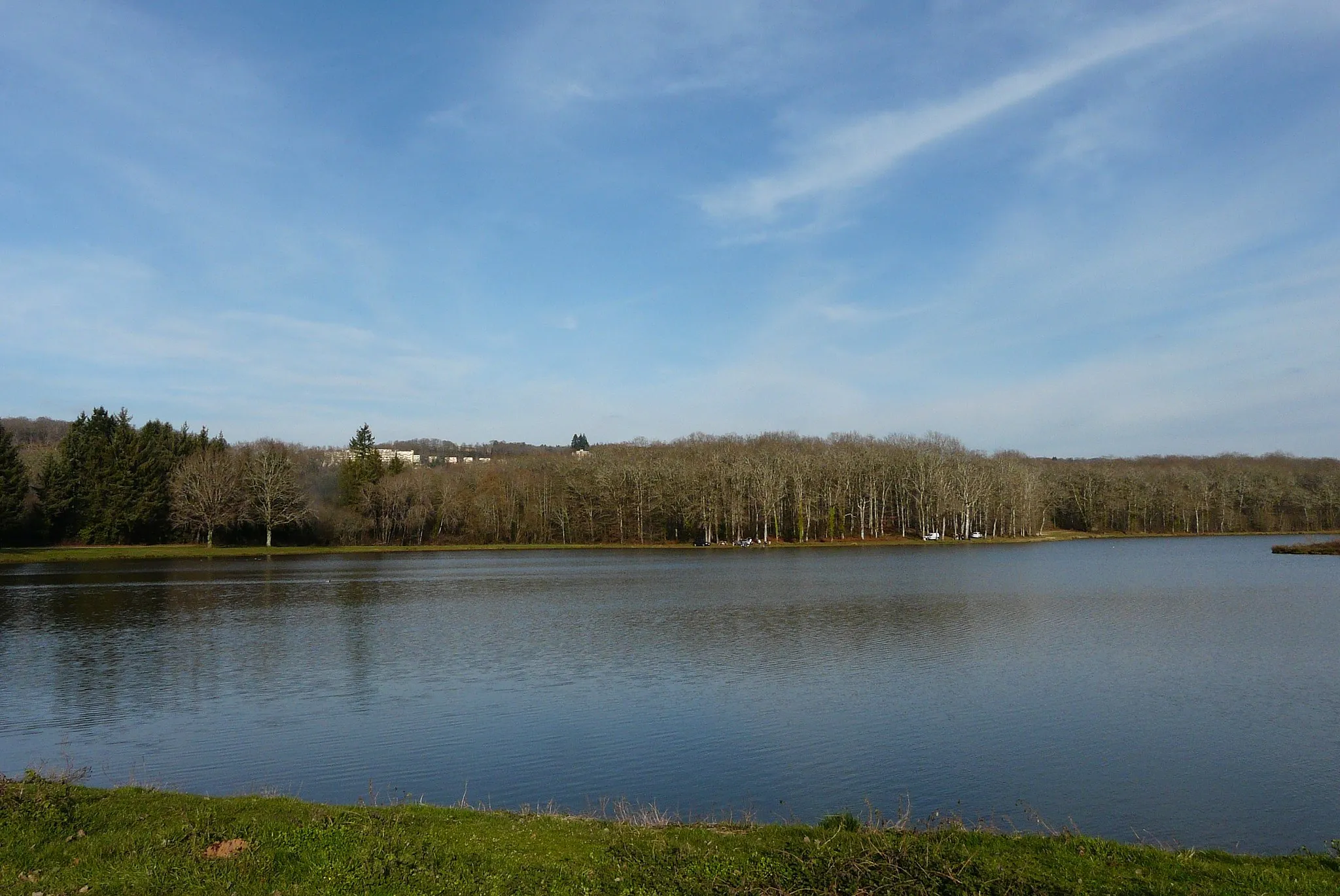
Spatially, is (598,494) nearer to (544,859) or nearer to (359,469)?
(359,469)

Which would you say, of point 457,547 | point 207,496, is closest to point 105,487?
point 207,496

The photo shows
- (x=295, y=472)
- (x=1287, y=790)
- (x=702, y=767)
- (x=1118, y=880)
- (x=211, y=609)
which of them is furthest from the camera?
(x=295, y=472)

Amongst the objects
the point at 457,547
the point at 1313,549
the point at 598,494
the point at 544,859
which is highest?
the point at 598,494

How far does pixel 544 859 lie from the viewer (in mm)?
8688

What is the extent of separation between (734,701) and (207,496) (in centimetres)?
7697

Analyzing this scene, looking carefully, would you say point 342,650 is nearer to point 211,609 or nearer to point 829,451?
point 211,609

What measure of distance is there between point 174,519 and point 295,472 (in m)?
12.3

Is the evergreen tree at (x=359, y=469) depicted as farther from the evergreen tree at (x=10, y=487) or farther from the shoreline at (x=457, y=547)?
the evergreen tree at (x=10, y=487)

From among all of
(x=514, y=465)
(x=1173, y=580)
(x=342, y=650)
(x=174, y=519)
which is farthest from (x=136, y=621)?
(x=514, y=465)

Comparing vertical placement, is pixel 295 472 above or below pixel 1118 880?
above

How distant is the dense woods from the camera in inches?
3255

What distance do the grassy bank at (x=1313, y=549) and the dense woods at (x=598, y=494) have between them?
33259 millimetres

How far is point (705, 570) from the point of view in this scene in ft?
207

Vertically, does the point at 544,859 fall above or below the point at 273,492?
below
